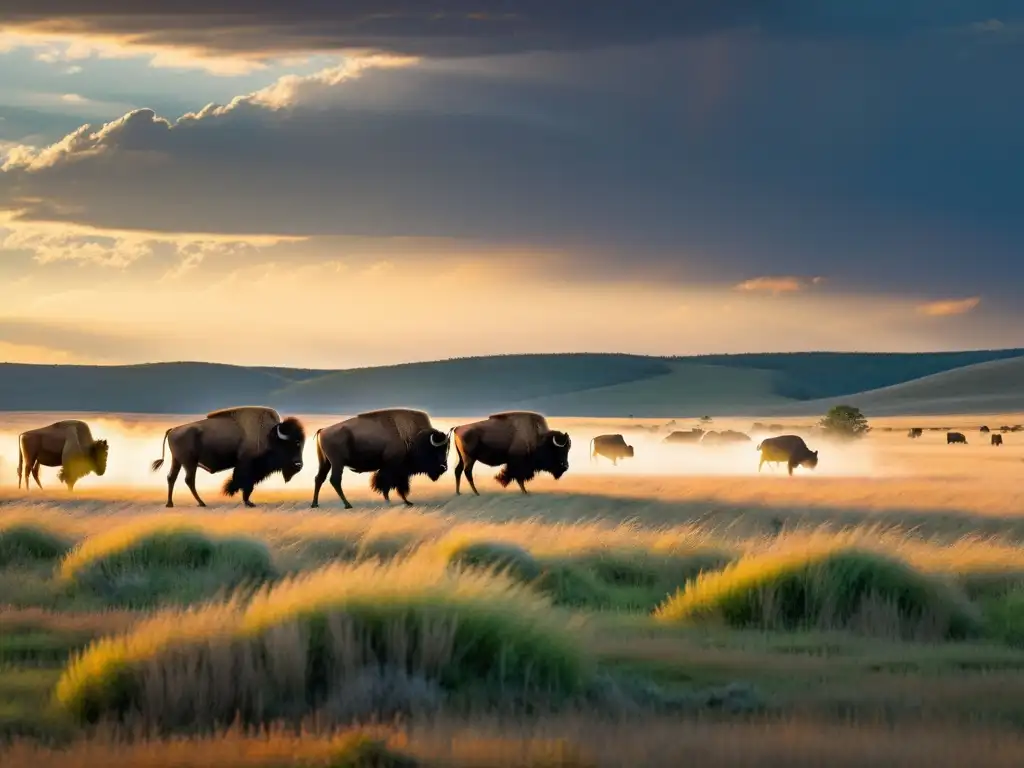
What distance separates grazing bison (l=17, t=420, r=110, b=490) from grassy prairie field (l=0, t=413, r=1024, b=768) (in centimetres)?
1415

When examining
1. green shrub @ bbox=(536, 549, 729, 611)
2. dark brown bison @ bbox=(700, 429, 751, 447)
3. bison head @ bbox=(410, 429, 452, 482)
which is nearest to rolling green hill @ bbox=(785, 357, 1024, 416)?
dark brown bison @ bbox=(700, 429, 751, 447)

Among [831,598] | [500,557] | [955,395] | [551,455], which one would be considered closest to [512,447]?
[551,455]

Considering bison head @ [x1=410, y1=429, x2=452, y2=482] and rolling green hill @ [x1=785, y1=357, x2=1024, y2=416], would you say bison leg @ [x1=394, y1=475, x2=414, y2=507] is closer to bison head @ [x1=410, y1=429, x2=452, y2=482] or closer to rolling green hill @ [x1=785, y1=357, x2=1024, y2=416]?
bison head @ [x1=410, y1=429, x2=452, y2=482]

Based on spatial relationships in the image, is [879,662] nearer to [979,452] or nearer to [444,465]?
[444,465]

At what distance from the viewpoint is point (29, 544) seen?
24469mm

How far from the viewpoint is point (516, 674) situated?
12758 mm

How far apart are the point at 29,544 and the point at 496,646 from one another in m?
13.1

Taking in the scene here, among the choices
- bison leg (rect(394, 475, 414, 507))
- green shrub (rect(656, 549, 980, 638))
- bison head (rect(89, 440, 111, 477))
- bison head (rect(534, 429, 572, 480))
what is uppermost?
bison head (rect(89, 440, 111, 477))

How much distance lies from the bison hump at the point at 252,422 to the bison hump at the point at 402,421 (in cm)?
174

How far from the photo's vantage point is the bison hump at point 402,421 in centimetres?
3578

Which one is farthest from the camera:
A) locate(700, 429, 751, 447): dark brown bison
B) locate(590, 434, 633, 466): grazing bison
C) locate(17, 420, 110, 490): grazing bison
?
locate(700, 429, 751, 447): dark brown bison

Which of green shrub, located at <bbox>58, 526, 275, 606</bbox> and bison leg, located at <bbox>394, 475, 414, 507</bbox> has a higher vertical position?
bison leg, located at <bbox>394, 475, 414, 507</bbox>

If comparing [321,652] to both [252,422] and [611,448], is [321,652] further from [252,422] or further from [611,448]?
[611,448]

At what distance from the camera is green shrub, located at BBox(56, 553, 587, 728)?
1171 cm
